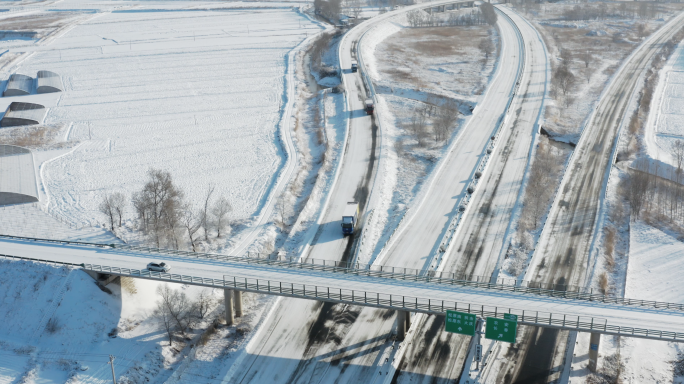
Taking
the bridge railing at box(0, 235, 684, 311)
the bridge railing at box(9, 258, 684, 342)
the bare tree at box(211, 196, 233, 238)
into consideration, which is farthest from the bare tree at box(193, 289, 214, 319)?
the bare tree at box(211, 196, 233, 238)

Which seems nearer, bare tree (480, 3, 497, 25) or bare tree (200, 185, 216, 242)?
bare tree (200, 185, 216, 242)

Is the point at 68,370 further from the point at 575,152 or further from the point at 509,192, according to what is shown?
the point at 575,152

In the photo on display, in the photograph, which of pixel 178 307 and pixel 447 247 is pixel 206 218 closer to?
pixel 178 307

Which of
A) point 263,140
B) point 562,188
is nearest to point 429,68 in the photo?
point 263,140

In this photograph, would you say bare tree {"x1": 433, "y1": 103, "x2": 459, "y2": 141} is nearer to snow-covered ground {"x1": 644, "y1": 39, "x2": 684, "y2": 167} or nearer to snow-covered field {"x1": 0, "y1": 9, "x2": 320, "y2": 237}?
snow-covered field {"x1": 0, "y1": 9, "x2": 320, "y2": 237}

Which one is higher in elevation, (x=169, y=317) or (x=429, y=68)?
(x=429, y=68)

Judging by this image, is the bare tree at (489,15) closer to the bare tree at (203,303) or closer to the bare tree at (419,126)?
the bare tree at (419,126)
